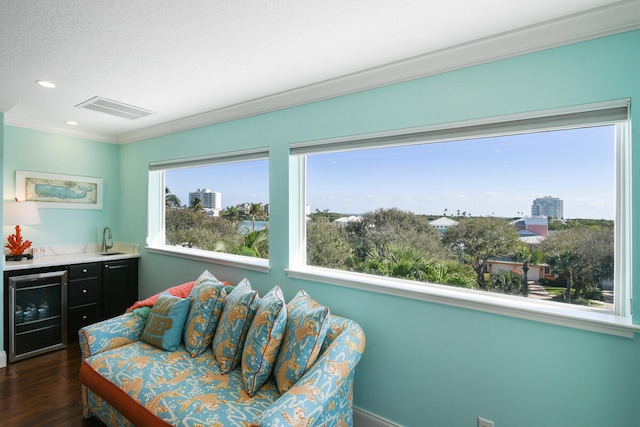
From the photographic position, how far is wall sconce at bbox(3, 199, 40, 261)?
10.7 feet

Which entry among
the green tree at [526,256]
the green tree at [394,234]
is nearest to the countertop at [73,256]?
the green tree at [394,234]

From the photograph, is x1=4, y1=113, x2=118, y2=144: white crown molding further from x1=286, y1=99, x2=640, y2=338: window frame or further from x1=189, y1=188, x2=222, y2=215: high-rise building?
x1=286, y1=99, x2=640, y2=338: window frame

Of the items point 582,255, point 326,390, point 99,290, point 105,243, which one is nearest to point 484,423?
point 326,390

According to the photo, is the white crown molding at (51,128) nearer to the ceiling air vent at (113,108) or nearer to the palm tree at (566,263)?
the ceiling air vent at (113,108)

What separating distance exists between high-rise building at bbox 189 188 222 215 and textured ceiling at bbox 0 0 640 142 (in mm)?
1206

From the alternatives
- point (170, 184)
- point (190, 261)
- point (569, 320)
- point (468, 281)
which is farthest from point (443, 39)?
point (170, 184)

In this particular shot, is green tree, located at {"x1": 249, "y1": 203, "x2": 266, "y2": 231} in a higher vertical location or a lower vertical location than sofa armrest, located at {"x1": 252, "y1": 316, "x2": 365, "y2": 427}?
higher

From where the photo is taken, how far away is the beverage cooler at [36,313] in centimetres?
310

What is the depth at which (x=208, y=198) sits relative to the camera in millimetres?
3648

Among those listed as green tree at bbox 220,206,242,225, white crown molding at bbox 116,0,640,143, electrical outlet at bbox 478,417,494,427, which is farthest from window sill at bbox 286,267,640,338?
white crown molding at bbox 116,0,640,143

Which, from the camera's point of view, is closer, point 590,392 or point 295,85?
point 590,392

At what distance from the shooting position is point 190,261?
11.5ft

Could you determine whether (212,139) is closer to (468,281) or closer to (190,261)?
(190,261)

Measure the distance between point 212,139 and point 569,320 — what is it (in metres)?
3.17
